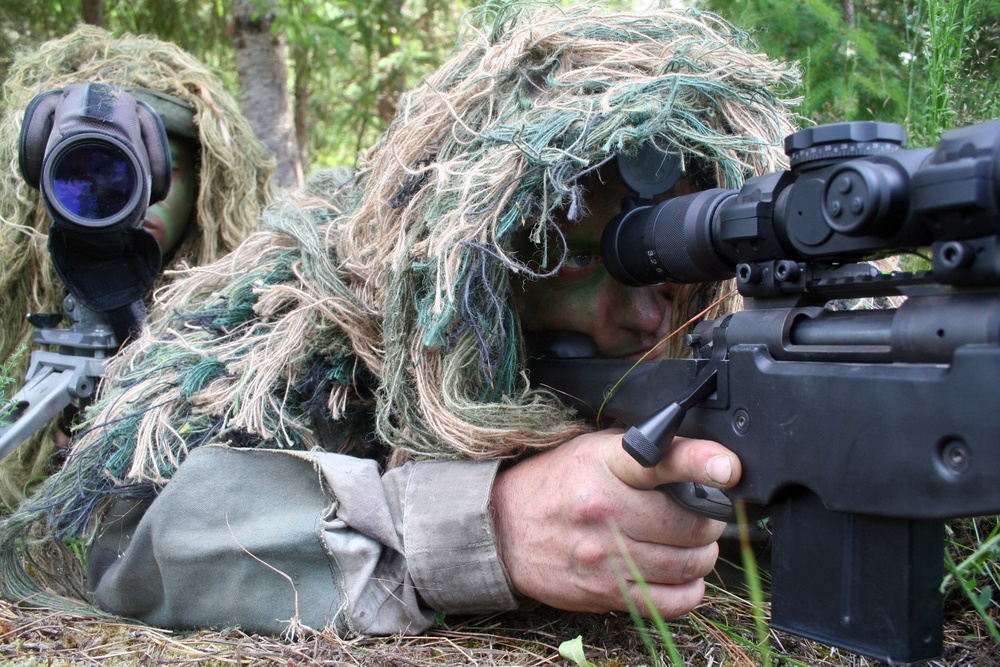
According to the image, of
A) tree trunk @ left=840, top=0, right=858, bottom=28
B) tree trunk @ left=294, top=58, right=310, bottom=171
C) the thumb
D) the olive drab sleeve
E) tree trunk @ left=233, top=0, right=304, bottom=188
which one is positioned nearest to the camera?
the thumb

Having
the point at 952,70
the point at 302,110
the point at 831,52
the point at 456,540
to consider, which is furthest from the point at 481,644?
the point at 302,110

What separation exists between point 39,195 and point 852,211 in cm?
236

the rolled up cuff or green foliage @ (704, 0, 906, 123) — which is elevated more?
green foliage @ (704, 0, 906, 123)

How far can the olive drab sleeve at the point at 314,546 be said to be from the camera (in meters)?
1.54

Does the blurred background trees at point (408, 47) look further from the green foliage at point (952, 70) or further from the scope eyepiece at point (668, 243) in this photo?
the scope eyepiece at point (668, 243)

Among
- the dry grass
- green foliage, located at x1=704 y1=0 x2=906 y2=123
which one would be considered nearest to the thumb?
the dry grass

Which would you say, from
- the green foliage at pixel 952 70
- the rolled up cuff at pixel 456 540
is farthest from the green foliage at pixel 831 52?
the rolled up cuff at pixel 456 540

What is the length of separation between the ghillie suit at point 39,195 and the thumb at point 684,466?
1.67m

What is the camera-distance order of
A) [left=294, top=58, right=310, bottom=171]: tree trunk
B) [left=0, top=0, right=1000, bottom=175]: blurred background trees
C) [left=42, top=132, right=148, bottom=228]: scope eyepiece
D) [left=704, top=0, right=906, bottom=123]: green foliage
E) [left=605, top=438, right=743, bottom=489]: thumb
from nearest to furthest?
[left=605, top=438, right=743, bottom=489]: thumb, [left=42, top=132, right=148, bottom=228]: scope eyepiece, [left=0, top=0, right=1000, bottom=175]: blurred background trees, [left=704, top=0, right=906, bottom=123]: green foliage, [left=294, top=58, right=310, bottom=171]: tree trunk

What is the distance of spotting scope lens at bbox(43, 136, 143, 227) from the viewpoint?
1.93 metres

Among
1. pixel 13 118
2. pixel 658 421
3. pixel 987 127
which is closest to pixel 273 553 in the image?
pixel 658 421

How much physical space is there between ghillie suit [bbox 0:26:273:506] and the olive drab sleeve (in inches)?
39.2

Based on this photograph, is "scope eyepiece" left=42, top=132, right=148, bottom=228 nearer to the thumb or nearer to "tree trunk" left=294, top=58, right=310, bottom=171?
the thumb

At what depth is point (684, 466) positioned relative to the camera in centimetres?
124
